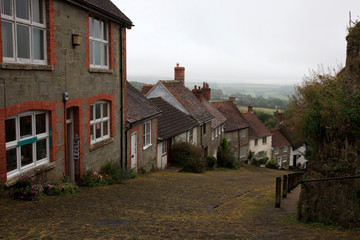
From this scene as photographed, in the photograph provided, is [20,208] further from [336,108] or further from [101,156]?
[336,108]

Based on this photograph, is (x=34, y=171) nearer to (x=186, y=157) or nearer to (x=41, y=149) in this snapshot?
(x=41, y=149)

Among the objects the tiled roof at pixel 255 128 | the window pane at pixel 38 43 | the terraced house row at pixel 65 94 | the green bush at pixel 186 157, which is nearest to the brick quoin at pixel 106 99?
the terraced house row at pixel 65 94

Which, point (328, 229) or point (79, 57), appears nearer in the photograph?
point (328, 229)

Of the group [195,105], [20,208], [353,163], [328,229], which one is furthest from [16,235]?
[195,105]

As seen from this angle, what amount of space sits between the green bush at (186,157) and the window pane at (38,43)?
13.5 m

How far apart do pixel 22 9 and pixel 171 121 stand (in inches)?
594

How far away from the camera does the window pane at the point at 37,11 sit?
833cm

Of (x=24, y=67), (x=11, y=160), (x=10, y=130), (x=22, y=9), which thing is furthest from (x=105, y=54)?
(x=11, y=160)

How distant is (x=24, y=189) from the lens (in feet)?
25.7

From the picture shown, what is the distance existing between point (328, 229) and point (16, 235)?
6.26 m

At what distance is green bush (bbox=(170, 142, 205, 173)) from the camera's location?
20.7 meters

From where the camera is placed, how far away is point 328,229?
6758mm

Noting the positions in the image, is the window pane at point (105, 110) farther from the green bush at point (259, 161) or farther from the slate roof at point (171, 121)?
the green bush at point (259, 161)

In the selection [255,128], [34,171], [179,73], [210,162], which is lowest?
[210,162]
